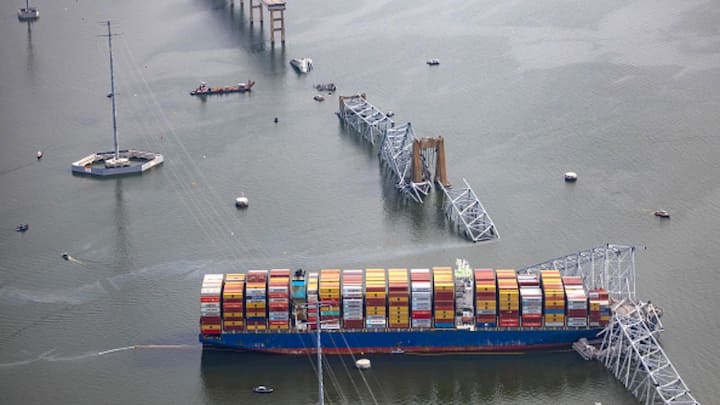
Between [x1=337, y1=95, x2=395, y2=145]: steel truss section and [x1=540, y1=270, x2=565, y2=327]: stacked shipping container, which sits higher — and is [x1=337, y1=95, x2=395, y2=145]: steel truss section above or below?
above

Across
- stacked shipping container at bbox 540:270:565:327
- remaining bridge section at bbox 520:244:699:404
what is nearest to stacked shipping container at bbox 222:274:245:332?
stacked shipping container at bbox 540:270:565:327

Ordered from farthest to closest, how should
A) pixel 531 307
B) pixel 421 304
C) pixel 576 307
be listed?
pixel 421 304 < pixel 531 307 < pixel 576 307

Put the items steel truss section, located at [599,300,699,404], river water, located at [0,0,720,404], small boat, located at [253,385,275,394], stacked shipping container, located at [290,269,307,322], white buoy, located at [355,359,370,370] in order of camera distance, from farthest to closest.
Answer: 1. stacked shipping container, located at [290,269,307,322]
2. river water, located at [0,0,720,404]
3. white buoy, located at [355,359,370,370]
4. small boat, located at [253,385,275,394]
5. steel truss section, located at [599,300,699,404]

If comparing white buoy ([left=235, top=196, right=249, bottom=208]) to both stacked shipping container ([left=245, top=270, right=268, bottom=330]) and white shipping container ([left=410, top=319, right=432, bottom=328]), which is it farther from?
white shipping container ([left=410, top=319, right=432, bottom=328])

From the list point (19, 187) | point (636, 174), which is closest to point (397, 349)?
point (636, 174)

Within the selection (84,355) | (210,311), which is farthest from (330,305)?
(84,355)

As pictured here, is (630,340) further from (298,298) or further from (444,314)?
(298,298)
